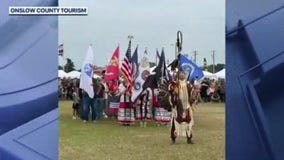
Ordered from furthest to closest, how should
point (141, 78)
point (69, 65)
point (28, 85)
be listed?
point (69, 65)
point (141, 78)
point (28, 85)

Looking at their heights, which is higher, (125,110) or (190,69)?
(190,69)

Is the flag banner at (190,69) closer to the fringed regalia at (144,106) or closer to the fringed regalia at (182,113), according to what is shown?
the fringed regalia at (182,113)

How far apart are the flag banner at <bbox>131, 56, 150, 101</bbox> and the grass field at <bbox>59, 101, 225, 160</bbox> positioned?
3.18 feet

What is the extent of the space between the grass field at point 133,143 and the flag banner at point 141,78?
0.97 metres

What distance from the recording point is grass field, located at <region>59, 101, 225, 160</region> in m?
9.97

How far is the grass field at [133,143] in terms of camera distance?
997 centimetres

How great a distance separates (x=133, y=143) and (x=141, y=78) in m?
4.40

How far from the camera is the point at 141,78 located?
15.9 metres

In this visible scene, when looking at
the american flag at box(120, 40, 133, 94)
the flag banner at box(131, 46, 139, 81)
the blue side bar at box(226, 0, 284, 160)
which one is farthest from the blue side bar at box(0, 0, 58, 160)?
the flag banner at box(131, 46, 139, 81)

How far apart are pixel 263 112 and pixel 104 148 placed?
5758 millimetres

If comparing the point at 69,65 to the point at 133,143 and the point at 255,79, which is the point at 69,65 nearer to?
the point at 133,143

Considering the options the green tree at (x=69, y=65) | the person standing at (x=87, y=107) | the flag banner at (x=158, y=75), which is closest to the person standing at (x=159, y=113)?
the flag banner at (x=158, y=75)

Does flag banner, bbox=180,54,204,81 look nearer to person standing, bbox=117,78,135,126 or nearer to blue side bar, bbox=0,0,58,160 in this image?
person standing, bbox=117,78,135,126

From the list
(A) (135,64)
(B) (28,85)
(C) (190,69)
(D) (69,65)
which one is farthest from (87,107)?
(B) (28,85)
